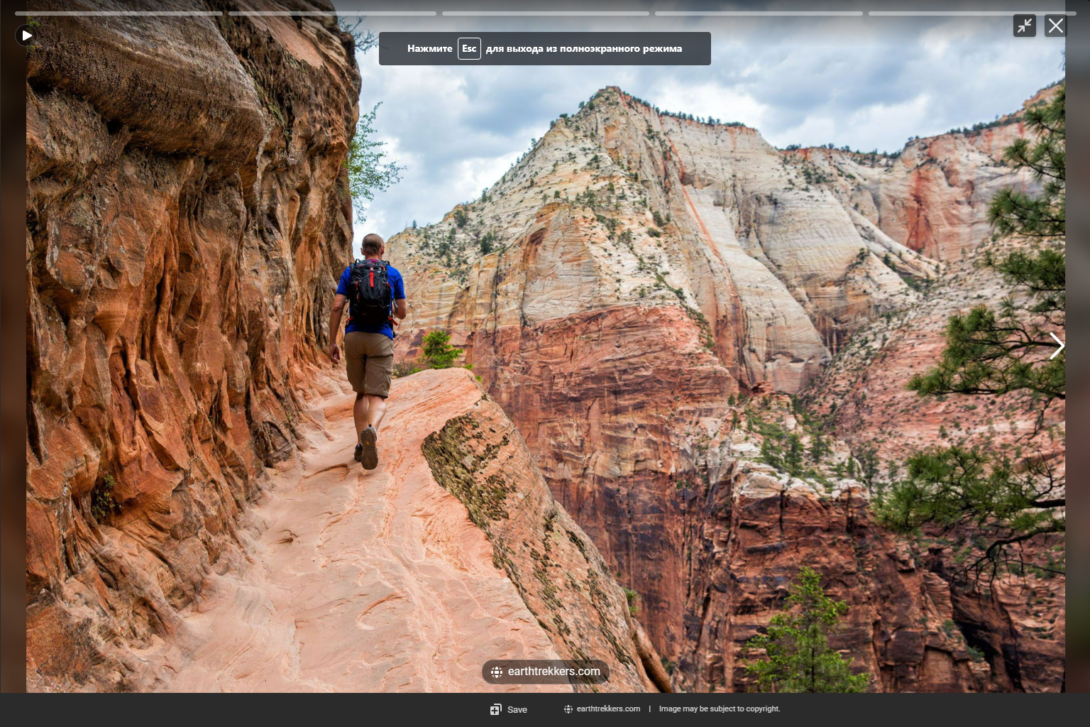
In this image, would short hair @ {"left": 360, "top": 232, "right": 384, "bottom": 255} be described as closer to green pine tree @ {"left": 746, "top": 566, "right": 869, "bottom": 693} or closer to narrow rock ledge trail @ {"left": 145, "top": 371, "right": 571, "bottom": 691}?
narrow rock ledge trail @ {"left": 145, "top": 371, "right": 571, "bottom": 691}

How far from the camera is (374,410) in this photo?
22.3 feet

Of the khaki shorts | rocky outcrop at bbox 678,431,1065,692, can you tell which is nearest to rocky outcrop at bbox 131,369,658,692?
the khaki shorts

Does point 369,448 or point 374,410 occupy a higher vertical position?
point 374,410

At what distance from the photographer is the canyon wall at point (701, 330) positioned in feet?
108

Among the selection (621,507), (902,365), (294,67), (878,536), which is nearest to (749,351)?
(902,365)

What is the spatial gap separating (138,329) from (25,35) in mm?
2054

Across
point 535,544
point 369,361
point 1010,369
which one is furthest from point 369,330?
point 1010,369

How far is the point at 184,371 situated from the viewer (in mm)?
5789

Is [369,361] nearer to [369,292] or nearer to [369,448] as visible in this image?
[369,292]

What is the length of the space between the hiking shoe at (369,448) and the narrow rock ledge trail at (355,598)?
4.3 inches

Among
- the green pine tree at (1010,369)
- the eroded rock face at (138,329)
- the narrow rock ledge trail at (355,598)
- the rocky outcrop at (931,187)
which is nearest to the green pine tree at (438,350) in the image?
the eroded rock face at (138,329)

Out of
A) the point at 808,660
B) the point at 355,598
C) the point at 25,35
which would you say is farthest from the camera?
the point at 808,660

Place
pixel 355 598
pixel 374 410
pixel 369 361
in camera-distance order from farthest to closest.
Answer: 1. pixel 374 410
2. pixel 369 361
3. pixel 355 598

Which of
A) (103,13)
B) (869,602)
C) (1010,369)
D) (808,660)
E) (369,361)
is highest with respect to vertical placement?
(103,13)
